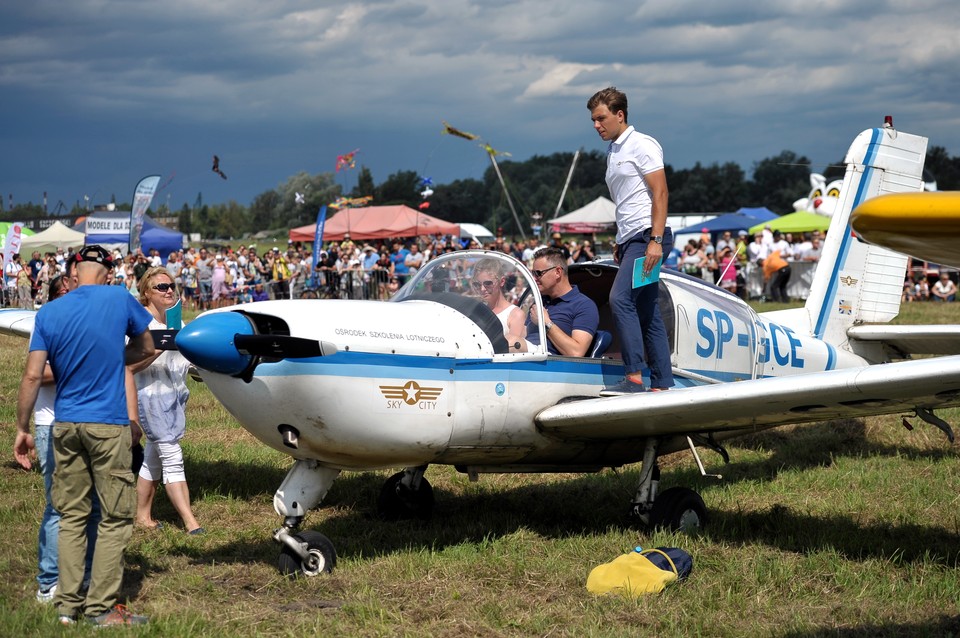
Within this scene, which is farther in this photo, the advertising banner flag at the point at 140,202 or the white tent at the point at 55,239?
the white tent at the point at 55,239

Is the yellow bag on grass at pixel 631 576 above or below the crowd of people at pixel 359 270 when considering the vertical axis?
below

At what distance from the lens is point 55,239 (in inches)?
1908

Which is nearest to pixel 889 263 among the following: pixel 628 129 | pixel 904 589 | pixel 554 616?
pixel 628 129

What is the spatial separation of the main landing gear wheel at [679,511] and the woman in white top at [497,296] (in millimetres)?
1470

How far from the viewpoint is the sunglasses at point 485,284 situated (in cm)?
652

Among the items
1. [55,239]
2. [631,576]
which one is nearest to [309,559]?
[631,576]

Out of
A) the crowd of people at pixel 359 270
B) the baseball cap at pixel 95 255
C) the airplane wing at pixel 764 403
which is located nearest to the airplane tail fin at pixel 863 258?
the airplane wing at pixel 764 403

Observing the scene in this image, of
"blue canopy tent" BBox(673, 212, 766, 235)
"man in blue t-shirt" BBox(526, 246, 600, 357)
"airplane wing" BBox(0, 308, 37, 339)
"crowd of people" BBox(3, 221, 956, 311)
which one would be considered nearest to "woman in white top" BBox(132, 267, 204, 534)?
"airplane wing" BBox(0, 308, 37, 339)

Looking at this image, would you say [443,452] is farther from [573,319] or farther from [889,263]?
[889,263]

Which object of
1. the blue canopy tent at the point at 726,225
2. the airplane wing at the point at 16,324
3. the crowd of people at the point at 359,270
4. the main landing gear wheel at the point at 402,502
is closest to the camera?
the main landing gear wheel at the point at 402,502

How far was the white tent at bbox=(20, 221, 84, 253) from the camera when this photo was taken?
158 feet

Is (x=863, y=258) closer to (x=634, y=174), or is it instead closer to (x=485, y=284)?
(x=634, y=174)

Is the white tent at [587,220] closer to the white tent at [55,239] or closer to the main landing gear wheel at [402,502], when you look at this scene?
the white tent at [55,239]

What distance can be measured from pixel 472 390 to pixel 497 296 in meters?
0.74
